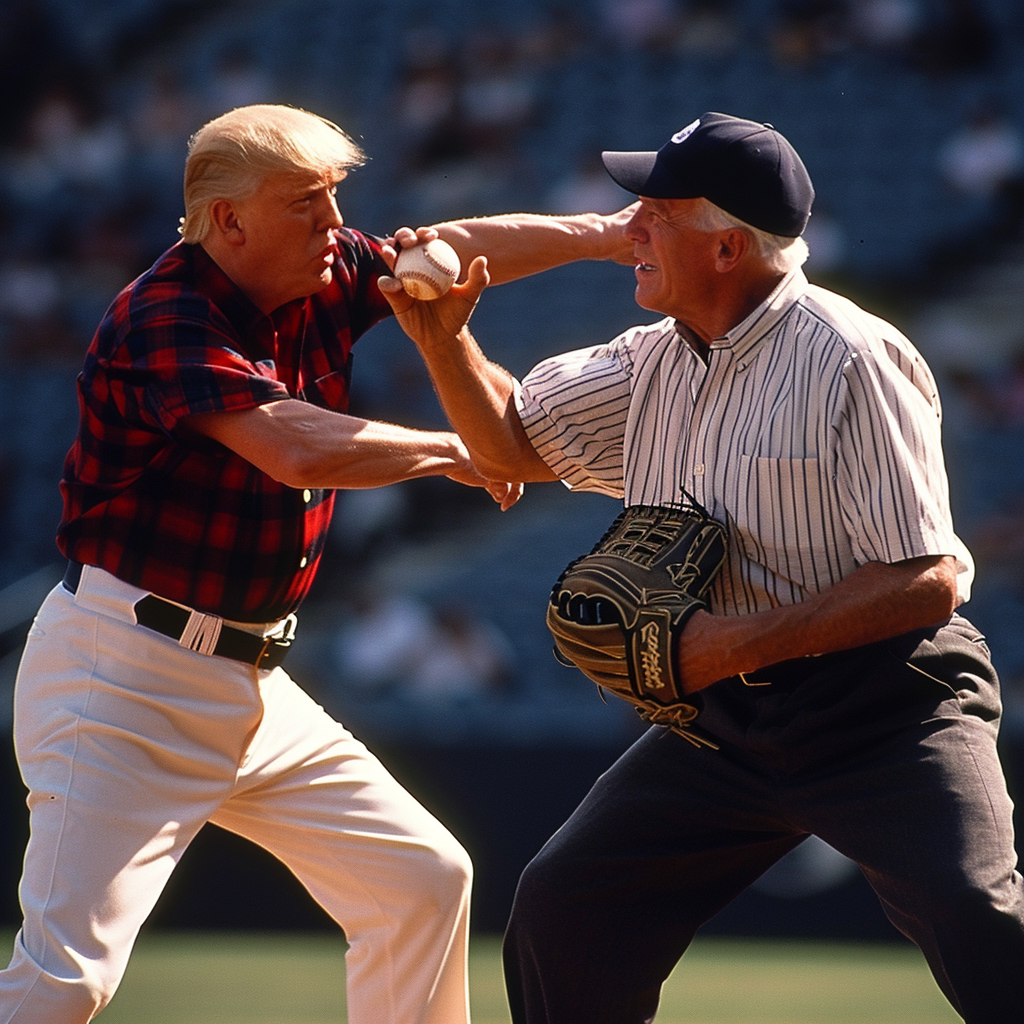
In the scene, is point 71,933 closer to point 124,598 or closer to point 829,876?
point 124,598

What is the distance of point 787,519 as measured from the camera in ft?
10.2

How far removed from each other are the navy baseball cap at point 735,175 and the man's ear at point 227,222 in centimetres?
89

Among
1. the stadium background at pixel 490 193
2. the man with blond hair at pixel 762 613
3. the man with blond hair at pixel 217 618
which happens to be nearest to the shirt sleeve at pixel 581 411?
the man with blond hair at pixel 762 613

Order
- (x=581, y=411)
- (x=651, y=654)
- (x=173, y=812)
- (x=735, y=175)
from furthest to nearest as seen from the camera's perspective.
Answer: (x=581, y=411) → (x=173, y=812) → (x=735, y=175) → (x=651, y=654)

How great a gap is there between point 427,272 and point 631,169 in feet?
1.63

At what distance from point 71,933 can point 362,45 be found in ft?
30.9

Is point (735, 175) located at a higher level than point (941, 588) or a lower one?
higher

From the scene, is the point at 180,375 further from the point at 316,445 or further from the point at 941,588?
the point at 941,588

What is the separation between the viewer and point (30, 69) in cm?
1153

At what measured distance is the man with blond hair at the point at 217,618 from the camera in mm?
3268

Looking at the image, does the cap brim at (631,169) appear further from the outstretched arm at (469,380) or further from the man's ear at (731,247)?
the outstretched arm at (469,380)

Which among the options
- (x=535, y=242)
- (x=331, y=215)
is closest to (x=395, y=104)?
(x=535, y=242)

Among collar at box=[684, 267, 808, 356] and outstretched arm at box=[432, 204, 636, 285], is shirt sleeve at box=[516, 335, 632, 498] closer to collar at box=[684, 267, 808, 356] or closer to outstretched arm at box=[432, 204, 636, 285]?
collar at box=[684, 267, 808, 356]

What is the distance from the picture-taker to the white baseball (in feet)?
→ 10.9
